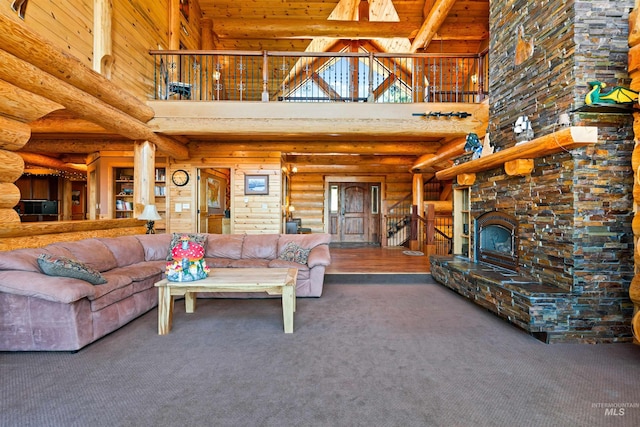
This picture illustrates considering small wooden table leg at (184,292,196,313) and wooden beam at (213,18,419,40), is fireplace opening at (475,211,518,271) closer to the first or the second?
small wooden table leg at (184,292,196,313)

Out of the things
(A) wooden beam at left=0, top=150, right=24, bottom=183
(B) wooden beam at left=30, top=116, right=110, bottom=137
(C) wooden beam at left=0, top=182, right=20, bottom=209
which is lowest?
(C) wooden beam at left=0, top=182, right=20, bottom=209

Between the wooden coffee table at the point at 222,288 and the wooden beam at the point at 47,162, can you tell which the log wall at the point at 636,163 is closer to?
the wooden coffee table at the point at 222,288

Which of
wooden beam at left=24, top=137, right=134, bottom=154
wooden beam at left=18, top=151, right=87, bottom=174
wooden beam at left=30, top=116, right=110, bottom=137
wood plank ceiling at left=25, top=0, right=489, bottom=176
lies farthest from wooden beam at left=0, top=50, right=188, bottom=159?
wooden beam at left=18, top=151, right=87, bottom=174

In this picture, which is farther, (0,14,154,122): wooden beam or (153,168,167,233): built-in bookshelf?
(153,168,167,233): built-in bookshelf

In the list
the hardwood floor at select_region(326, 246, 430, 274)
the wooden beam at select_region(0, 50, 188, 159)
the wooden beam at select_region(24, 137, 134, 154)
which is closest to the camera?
the wooden beam at select_region(0, 50, 188, 159)

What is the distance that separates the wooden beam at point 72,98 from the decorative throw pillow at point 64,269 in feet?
5.57

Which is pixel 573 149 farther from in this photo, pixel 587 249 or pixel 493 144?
pixel 493 144

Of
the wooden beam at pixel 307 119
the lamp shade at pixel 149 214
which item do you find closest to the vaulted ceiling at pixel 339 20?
the wooden beam at pixel 307 119

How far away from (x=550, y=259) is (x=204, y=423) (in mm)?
3254

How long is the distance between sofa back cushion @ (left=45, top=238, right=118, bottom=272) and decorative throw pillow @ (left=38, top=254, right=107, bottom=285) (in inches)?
23.0

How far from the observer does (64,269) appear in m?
2.73

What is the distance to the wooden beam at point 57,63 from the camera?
106 inches

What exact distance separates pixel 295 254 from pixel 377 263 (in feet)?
7.12

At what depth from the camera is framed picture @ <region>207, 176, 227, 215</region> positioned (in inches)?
316
